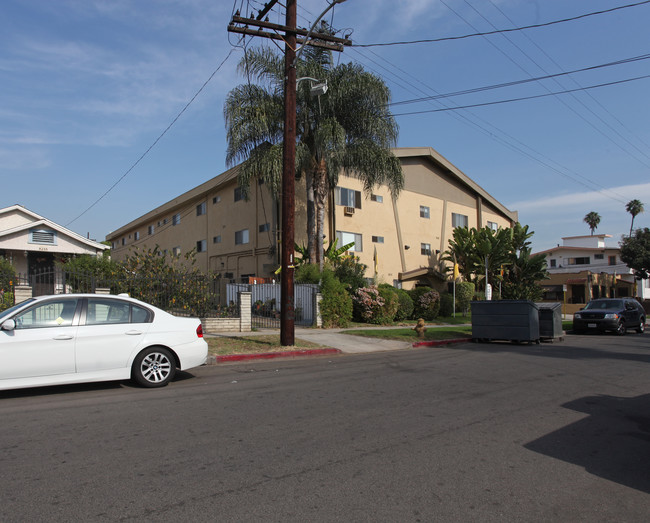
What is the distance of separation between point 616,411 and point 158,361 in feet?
22.4

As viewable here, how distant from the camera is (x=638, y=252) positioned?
44.8 metres

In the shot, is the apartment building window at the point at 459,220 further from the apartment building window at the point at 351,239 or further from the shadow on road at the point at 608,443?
the shadow on road at the point at 608,443

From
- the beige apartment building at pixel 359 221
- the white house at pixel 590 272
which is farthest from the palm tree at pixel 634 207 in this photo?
the beige apartment building at pixel 359 221

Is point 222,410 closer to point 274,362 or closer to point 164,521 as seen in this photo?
point 164,521

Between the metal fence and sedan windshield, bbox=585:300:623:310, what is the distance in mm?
13236

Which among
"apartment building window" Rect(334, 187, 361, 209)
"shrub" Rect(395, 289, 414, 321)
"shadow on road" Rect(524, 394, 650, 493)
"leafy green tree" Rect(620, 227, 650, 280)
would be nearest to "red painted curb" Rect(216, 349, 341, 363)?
"shadow on road" Rect(524, 394, 650, 493)

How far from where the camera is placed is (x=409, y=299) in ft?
79.6

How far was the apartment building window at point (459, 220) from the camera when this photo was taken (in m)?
35.5

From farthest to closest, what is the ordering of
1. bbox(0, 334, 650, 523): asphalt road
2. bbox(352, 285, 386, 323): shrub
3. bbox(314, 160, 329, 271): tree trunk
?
1. bbox(314, 160, 329, 271): tree trunk
2. bbox(352, 285, 386, 323): shrub
3. bbox(0, 334, 650, 523): asphalt road

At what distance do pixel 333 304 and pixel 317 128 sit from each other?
7.98 metres

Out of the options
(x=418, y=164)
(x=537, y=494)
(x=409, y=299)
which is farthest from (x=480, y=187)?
(x=537, y=494)

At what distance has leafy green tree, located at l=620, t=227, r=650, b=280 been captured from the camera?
44.5 meters

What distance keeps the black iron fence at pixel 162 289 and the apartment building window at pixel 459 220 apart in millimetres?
22494

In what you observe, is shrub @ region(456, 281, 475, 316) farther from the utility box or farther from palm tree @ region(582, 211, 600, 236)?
palm tree @ region(582, 211, 600, 236)
